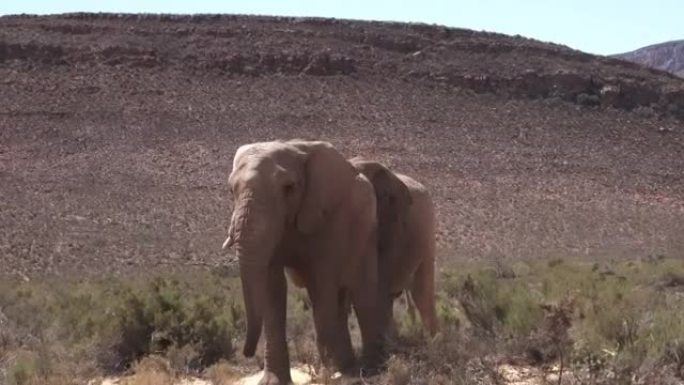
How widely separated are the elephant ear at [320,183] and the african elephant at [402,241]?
1166mm

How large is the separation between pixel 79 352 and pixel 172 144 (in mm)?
36088

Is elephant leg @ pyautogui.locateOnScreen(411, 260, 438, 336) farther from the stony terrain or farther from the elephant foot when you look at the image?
the stony terrain

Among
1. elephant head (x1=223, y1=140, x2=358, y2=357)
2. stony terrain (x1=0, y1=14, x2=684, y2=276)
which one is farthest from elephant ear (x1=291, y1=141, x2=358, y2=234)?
stony terrain (x1=0, y1=14, x2=684, y2=276)

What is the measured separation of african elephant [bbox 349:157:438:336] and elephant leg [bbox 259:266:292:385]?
113cm

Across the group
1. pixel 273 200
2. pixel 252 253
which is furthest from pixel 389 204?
pixel 252 253

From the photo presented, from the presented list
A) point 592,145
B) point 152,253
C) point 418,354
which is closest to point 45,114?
point 152,253

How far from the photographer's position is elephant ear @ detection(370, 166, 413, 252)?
478 inches

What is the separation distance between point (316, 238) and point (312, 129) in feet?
132

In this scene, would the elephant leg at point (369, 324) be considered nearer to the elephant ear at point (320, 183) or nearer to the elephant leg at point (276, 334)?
the elephant leg at point (276, 334)

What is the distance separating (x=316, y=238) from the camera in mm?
10359

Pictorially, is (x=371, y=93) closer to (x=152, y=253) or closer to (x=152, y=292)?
(x=152, y=253)

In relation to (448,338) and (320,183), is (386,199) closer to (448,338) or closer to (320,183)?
(320,183)

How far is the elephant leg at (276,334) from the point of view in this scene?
10.2m

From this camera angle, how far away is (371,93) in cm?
5759
